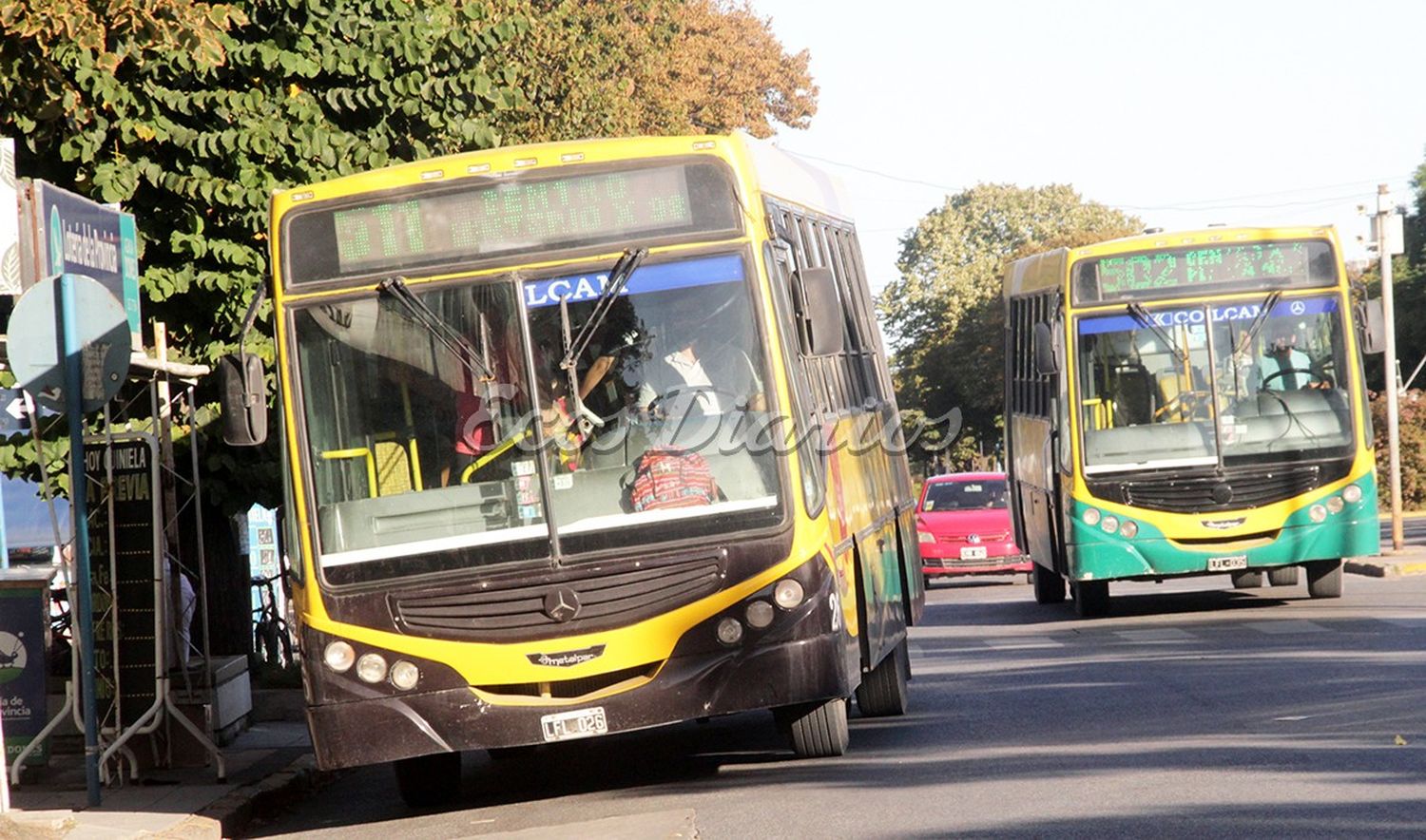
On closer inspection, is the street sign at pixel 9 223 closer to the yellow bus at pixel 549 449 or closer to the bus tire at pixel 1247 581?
the yellow bus at pixel 549 449

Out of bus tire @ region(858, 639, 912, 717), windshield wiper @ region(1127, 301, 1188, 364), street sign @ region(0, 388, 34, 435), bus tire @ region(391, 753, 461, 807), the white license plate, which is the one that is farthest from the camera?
windshield wiper @ region(1127, 301, 1188, 364)

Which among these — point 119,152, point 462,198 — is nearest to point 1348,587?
point 119,152

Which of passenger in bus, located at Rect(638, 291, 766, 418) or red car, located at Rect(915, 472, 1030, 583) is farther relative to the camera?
red car, located at Rect(915, 472, 1030, 583)

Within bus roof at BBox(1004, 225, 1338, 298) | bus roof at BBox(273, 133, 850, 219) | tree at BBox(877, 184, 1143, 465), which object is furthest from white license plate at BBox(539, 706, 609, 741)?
tree at BBox(877, 184, 1143, 465)

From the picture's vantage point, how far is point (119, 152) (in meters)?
16.5

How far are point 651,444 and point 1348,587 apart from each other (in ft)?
47.0

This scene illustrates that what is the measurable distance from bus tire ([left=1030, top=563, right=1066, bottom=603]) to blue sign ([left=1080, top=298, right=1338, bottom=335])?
4.99 m

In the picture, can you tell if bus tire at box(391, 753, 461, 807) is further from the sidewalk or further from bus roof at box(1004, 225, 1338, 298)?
bus roof at box(1004, 225, 1338, 298)

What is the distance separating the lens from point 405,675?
400 inches

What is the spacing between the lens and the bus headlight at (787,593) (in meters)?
10.2

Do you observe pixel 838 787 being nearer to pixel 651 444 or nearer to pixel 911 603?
pixel 651 444

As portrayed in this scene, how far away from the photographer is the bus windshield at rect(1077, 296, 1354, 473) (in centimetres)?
1916

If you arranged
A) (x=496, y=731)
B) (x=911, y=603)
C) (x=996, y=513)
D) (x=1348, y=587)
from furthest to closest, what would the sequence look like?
(x=996, y=513)
(x=1348, y=587)
(x=911, y=603)
(x=496, y=731)

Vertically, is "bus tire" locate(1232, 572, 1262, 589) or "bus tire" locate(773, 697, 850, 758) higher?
"bus tire" locate(773, 697, 850, 758)
